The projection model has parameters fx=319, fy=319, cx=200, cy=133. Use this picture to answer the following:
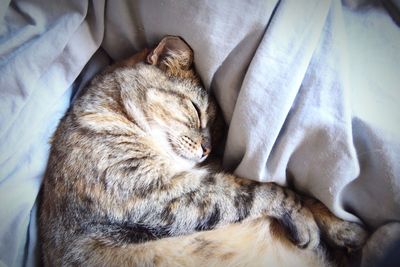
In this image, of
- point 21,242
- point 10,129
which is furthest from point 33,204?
point 10,129

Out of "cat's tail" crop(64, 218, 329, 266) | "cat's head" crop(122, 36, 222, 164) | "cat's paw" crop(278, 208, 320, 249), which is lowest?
"cat's tail" crop(64, 218, 329, 266)

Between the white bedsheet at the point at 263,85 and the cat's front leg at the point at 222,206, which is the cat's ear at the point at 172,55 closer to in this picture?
the white bedsheet at the point at 263,85

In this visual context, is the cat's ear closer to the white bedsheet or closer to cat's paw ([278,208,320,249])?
the white bedsheet

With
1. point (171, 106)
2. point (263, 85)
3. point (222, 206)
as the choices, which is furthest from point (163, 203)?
point (263, 85)

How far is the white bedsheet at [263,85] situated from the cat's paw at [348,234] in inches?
1.4

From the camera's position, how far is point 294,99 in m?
0.76

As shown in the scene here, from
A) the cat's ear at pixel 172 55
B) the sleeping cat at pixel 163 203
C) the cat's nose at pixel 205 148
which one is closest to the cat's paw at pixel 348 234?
the sleeping cat at pixel 163 203

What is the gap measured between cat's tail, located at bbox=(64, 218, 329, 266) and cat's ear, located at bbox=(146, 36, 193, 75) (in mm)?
475

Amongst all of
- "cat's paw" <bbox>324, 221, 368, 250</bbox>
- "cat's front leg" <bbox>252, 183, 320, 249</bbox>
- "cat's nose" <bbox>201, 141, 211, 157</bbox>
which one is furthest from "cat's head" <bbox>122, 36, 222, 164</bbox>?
"cat's paw" <bbox>324, 221, 368, 250</bbox>

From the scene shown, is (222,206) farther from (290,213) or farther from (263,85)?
(263,85)

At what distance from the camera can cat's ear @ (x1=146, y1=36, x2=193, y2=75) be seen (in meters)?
0.86

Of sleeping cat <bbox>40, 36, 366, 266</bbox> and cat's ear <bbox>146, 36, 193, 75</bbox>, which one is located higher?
cat's ear <bbox>146, 36, 193, 75</bbox>

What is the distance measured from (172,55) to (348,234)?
0.68 metres

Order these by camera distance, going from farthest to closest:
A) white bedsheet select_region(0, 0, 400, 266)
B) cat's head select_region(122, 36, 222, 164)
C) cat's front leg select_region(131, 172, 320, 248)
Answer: cat's head select_region(122, 36, 222, 164) → cat's front leg select_region(131, 172, 320, 248) → white bedsheet select_region(0, 0, 400, 266)
